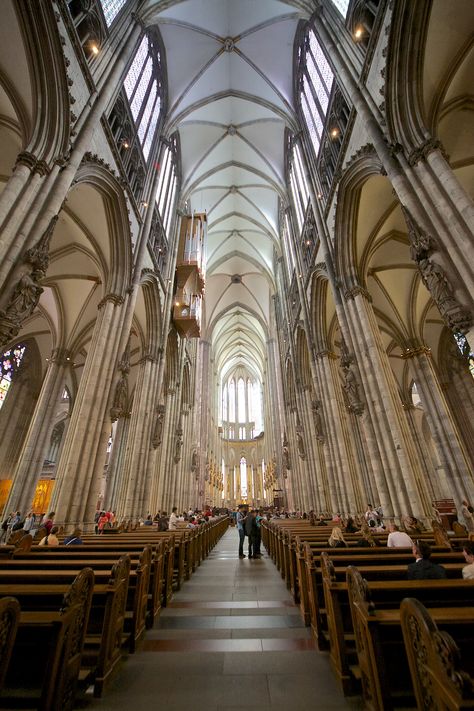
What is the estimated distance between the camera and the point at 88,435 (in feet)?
29.5

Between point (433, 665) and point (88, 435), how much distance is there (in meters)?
9.25

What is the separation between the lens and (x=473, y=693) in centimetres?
112

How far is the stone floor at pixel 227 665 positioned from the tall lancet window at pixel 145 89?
16003 mm

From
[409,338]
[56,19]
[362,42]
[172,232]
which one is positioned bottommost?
[409,338]

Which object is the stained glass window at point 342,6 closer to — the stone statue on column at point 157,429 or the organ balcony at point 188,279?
the organ balcony at point 188,279

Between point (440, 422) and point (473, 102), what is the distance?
427 inches

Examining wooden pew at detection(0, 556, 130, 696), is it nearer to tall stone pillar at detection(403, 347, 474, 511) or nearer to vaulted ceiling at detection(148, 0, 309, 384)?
tall stone pillar at detection(403, 347, 474, 511)

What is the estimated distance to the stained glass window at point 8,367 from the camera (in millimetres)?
18141

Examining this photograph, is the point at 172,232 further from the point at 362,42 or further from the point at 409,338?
the point at 409,338

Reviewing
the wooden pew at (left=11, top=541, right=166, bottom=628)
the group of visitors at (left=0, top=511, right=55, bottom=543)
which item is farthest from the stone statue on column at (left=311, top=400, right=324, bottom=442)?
the wooden pew at (left=11, top=541, right=166, bottom=628)

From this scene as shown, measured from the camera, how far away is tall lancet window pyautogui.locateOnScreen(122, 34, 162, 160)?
1328 centimetres

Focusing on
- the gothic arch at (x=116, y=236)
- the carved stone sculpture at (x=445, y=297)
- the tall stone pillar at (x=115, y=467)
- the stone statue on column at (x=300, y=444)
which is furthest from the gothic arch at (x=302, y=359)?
the carved stone sculpture at (x=445, y=297)

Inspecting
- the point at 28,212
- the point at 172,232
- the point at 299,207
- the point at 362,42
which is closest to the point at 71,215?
the point at 28,212

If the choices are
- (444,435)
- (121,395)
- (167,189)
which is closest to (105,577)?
(121,395)
